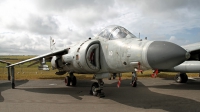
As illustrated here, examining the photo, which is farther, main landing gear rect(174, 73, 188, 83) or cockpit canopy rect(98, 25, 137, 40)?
main landing gear rect(174, 73, 188, 83)

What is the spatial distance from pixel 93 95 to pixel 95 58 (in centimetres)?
209

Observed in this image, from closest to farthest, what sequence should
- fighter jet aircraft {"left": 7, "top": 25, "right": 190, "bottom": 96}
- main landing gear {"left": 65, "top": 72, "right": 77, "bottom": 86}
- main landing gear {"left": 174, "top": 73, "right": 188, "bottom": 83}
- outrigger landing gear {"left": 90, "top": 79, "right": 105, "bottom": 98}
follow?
fighter jet aircraft {"left": 7, "top": 25, "right": 190, "bottom": 96}, outrigger landing gear {"left": 90, "top": 79, "right": 105, "bottom": 98}, main landing gear {"left": 65, "top": 72, "right": 77, "bottom": 86}, main landing gear {"left": 174, "top": 73, "right": 188, "bottom": 83}

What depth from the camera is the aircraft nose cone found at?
4.47 meters

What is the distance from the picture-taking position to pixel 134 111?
560 cm

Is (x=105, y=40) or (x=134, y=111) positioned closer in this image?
(x=134, y=111)

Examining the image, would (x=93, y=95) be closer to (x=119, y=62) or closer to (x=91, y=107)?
(x=91, y=107)

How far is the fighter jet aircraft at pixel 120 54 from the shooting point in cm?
458

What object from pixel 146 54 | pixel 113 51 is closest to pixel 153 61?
pixel 146 54

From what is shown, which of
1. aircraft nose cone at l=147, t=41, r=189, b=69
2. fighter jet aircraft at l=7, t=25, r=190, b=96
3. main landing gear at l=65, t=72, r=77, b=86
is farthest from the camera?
main landing gear at l=65, t=72, r=77, b=86

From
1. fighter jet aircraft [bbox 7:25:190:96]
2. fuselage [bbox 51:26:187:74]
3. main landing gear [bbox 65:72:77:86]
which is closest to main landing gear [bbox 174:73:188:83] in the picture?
main landing gear [bbox 65:72:77:86]

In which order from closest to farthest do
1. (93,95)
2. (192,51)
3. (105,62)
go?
(105,62), (93,95), (192,51)

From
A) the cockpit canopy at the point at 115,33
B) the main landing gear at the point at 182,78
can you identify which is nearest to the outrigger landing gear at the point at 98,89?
the cockpit canopy at the point at 115,33

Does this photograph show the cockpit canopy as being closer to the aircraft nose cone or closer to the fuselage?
the fuselage

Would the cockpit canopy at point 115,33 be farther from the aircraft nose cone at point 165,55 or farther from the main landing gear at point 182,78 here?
the main landing gear at point 182,78
